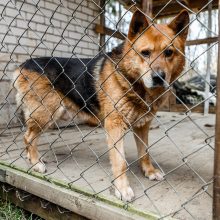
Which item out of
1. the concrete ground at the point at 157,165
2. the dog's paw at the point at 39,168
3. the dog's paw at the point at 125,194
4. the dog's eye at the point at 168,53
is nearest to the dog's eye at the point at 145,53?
the dog's eye at the point at 168,53

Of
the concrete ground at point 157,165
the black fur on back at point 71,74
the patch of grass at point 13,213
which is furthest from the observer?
the black fur on back at point 71,74

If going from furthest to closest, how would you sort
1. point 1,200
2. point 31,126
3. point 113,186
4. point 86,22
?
point 86,22 → point 31,126 → point 1,200 → point 113,186

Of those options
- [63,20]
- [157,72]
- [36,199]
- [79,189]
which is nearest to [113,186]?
[79,189]

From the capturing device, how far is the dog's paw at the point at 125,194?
204 centimetres

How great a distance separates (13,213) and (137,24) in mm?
1888

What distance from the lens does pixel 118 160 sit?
2312 mm

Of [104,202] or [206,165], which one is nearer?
[104,202]

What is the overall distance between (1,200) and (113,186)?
4.08 feet

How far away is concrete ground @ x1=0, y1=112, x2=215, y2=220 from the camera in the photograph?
1873mm

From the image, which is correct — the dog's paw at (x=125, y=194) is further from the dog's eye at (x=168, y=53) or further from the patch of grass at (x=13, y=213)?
the dog's eye at (x=168, y=53)

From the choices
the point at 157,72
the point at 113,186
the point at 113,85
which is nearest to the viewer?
the point at 157,72

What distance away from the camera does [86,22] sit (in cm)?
681

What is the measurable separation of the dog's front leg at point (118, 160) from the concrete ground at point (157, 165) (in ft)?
0.23

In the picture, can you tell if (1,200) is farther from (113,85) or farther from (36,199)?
(113,85)
